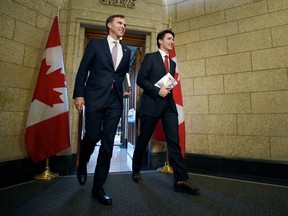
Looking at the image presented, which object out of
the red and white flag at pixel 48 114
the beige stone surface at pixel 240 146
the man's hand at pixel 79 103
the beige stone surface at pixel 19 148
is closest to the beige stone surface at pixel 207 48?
the beige stone surface at pixel 240 146

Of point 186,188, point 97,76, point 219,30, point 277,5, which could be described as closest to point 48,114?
point 97,76

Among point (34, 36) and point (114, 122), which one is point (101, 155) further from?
point (34, 36)

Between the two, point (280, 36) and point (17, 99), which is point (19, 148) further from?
point (280, 36)

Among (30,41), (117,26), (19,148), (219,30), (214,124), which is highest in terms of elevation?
(219,30)

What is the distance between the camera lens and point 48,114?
2.10m

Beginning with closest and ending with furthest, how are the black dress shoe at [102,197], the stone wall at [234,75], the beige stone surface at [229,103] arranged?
the black dress shoe at [102,197] < the stone wall at [234,75] < the beige stone surface at [229,103]

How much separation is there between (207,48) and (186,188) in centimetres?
204

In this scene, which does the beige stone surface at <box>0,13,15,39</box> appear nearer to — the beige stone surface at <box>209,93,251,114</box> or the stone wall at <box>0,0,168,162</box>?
the stone wall at <box>0,0,168,162</box>

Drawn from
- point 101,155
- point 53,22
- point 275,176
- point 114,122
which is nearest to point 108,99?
point 114,122

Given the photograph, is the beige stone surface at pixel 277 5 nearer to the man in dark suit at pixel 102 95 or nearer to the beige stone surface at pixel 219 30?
the beige stone surface at pixel 219 30

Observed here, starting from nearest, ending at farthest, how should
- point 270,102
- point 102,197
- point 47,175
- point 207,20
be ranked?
1. point 102,197
2. point 47,175
3. point 270,102
4. point 207,20

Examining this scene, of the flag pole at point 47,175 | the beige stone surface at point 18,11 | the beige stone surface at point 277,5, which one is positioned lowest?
the flag pole at point 47,175

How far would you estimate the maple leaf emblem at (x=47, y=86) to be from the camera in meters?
2.10

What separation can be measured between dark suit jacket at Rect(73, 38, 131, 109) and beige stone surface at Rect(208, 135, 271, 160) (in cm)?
168
